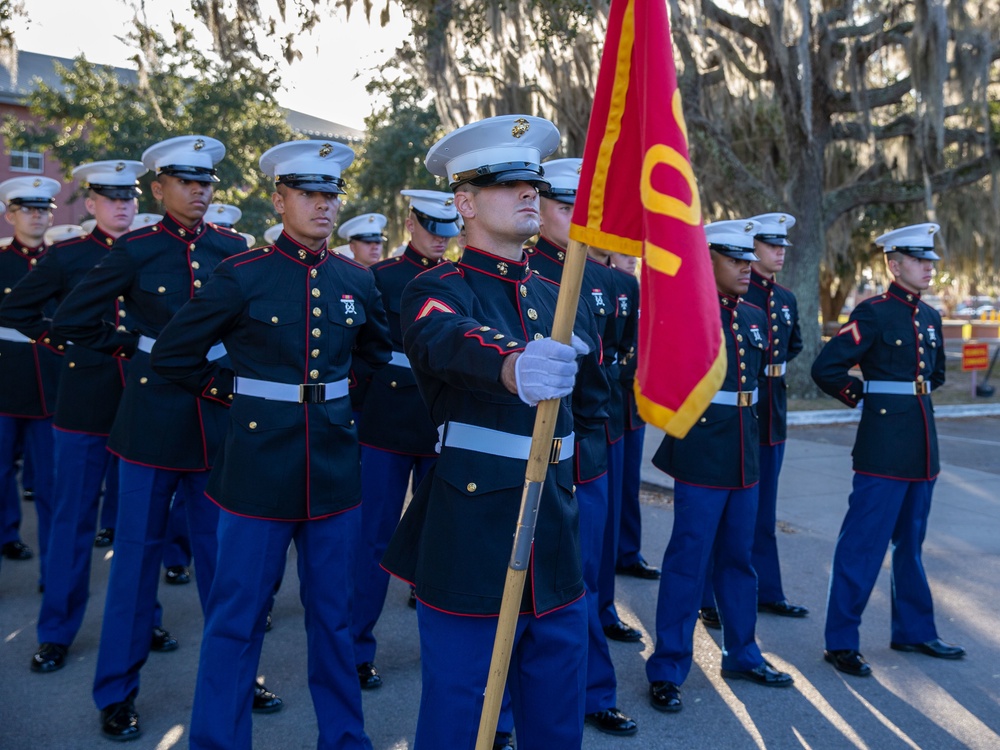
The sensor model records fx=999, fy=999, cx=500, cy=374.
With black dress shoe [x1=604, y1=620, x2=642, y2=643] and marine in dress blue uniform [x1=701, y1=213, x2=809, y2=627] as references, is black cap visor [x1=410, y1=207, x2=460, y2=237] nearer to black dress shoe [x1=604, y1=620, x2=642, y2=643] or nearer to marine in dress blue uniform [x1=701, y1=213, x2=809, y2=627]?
marine in dress blue uniform [x1=701, y1=213, x2=809, y2=627]

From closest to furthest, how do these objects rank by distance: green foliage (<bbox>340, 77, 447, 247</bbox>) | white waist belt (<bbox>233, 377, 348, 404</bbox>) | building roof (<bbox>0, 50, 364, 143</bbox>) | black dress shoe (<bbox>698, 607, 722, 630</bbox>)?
white waist belt (<bbox>233, 377, 348, 404</bbox>) → black dress shoe (<bbox>698, 607, 722, 630</bbox>) → green foliage (<bbox>340, 77, 447, 247</bbox>) → building roof (<bbox>0, 50, 364, 143</bbox>)

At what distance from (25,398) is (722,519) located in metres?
4.30

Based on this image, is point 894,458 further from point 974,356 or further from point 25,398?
point 974,356

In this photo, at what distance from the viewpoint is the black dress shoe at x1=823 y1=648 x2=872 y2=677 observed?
4586mm

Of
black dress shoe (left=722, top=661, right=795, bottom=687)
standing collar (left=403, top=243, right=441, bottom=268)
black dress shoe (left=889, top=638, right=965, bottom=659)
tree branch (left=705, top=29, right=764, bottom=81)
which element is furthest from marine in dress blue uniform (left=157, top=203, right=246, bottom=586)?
tree branch (left=705, top=29, right=764, bottom=81)

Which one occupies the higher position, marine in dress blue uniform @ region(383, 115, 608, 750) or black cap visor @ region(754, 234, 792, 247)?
black cap visor @ region(754, 234, 792, 247)

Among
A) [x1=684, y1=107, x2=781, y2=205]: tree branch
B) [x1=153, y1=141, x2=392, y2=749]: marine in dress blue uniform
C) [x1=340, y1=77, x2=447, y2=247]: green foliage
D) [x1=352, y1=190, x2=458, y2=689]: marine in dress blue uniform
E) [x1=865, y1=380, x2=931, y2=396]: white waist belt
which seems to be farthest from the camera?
[x1=340, y1=77, x2=447, y2=247]: green foliage

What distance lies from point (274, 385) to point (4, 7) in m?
6.24

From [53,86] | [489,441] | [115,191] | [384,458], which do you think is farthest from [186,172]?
[53,86]

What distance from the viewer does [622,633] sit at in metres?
5.05

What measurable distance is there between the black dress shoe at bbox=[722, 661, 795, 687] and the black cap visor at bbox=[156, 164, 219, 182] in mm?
3215

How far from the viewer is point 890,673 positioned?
15.2 feet

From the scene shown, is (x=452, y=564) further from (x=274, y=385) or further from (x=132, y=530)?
(x=132, y=530)

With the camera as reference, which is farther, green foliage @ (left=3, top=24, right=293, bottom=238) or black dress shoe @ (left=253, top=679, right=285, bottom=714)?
green foliage @ (left=3, top=24, right=293, bottom=238)
